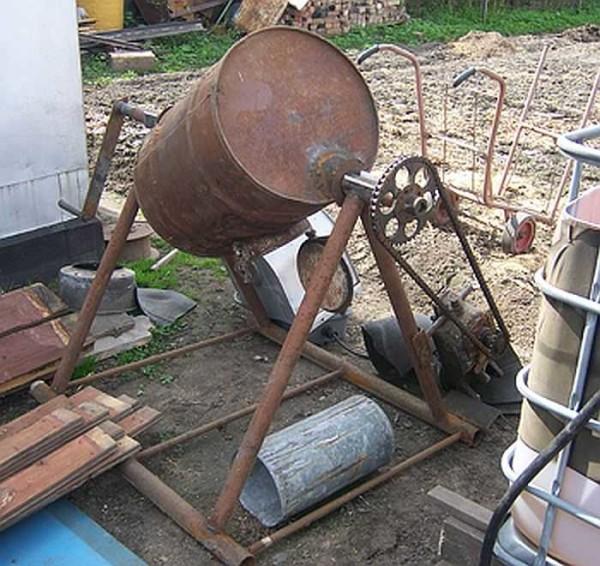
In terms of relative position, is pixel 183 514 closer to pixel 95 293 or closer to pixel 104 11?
pixel 95 293

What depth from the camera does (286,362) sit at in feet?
9.61

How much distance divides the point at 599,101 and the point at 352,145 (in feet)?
25.7

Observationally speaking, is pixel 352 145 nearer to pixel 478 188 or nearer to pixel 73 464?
pixel 73 464

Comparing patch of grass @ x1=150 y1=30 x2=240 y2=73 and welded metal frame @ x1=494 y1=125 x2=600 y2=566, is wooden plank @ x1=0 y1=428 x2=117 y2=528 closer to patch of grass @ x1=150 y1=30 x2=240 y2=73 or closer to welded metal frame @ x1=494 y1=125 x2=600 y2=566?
welded metal frame @ x1=494 y1=125 x2=600 y2=566

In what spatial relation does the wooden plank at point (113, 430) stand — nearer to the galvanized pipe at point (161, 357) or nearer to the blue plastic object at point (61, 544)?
the blue plastic object at point (61, 544)

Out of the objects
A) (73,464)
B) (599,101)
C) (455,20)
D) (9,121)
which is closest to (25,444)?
(73,464)

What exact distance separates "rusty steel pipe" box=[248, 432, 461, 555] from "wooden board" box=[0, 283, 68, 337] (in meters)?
1.76

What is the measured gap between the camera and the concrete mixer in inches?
115

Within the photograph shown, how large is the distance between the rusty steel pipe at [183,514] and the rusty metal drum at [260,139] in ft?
3.13

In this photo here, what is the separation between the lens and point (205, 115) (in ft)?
9.65

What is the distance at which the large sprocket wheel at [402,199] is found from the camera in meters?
2.89

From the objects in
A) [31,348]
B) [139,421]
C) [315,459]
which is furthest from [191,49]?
[315,459]

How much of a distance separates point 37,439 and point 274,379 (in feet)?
3.24

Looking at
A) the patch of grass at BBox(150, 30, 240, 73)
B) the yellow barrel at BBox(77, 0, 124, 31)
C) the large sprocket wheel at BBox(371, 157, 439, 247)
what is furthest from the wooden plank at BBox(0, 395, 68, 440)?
the yellow barrel at BBox(77, 0, 124, 31)
